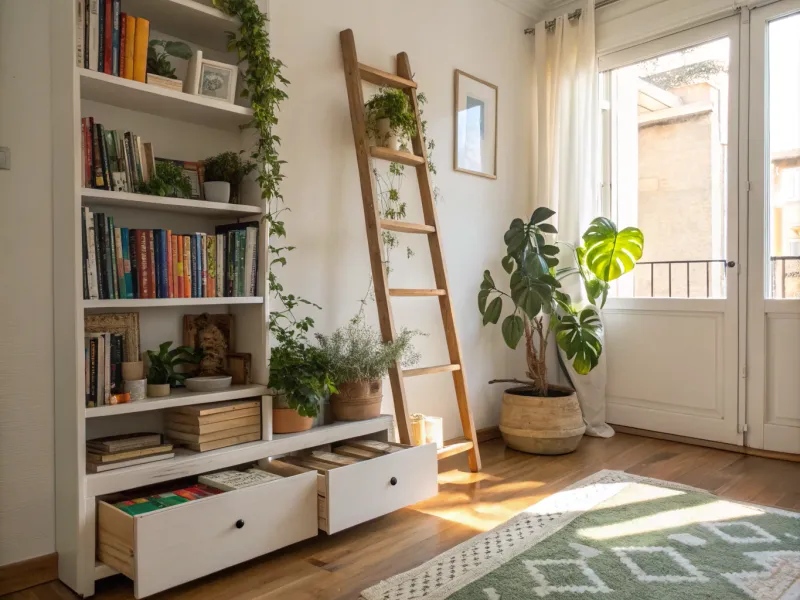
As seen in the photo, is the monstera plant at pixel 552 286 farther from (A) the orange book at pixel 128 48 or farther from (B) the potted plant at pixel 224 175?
(A) the orange book at pixel 128 48

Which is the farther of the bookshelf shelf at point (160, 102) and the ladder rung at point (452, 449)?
the ladder rung at point (452, 449)

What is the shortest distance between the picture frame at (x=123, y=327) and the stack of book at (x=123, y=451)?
25cm

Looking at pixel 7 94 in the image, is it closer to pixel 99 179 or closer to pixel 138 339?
pixel 99 179

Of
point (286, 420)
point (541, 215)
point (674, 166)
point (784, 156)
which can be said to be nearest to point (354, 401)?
point (286, 420)

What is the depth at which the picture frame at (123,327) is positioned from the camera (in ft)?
6.15

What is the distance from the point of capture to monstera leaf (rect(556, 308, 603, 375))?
Answer: 322cm

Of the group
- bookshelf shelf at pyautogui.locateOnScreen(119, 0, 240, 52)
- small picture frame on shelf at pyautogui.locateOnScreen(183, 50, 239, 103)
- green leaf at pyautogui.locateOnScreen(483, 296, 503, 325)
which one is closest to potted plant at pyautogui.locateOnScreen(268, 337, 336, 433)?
small picture frame on shelf at pyautogui.locateOnScreen(183, 50, 239, 103)

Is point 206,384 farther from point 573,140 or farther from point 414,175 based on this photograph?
point 573,140

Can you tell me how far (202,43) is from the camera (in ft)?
7.39

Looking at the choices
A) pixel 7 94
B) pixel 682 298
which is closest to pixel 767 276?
pixel 682 298

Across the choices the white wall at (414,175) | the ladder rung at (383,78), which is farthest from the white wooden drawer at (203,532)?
the ladder rung at (383,78)

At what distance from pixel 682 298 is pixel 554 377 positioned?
2.91 feet

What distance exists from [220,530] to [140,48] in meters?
1.45

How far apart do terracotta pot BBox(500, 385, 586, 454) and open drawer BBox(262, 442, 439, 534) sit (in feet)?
3.05
